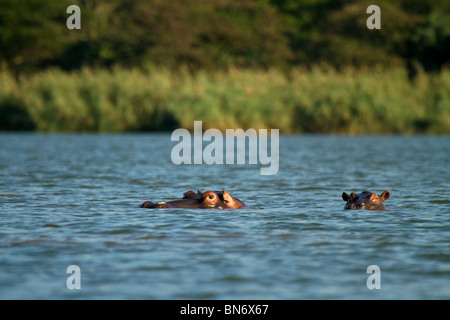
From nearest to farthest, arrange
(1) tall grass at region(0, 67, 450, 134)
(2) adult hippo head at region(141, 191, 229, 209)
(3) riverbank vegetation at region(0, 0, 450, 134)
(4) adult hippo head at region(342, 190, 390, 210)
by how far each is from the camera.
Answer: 1. (2) adult hippo head at region(141, 191, 229, 209)
2. (4) adult hippo head at region(342, 190, 390, 210)
3. (1) tall grass at region(0, 67, 450, 134)
4. (3) riverbank vegetation at region(0, 0, 450, 134)

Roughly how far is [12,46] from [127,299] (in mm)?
45113

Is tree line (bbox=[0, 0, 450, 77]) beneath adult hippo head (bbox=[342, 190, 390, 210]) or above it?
above

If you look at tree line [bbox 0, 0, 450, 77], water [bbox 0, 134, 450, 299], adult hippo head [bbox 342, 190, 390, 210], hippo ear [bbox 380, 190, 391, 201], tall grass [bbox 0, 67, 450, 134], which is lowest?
water [bbox 0, 134, 450, 299]

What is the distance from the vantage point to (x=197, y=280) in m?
6.89

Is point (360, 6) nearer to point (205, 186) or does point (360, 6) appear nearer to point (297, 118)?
point (297, 118)

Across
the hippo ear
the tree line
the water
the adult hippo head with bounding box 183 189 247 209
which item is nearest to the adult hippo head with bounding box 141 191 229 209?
the adult hippo head with bounding box 183 189 247 209

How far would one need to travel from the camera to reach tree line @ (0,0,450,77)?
4638 centimetres

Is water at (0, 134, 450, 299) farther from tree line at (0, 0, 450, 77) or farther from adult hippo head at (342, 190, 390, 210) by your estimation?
tree line at (0, 0, 450, 77)

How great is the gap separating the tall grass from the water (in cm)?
1279

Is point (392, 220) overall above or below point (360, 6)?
below

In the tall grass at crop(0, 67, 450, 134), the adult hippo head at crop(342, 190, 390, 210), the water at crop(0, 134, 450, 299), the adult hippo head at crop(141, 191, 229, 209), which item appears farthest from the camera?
the tall grass at crop(0, 67, 450, 134)

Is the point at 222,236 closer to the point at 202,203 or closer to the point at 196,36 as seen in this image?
the point at 202,203

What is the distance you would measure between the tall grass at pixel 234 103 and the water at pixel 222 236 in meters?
12.8

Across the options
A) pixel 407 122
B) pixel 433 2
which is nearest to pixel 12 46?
pixel 433 2
